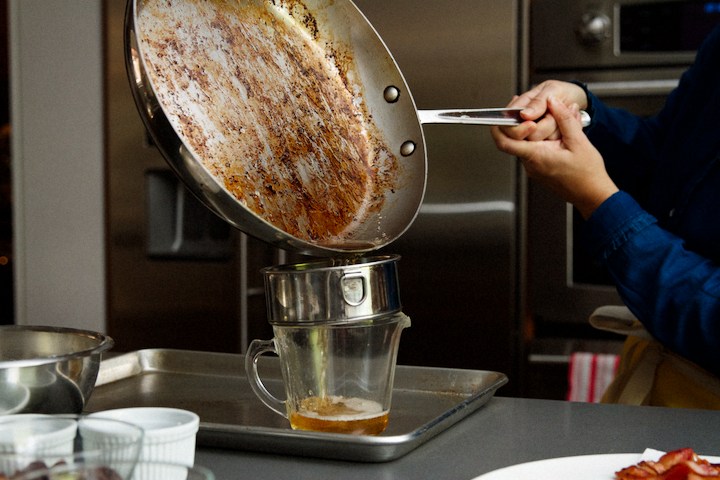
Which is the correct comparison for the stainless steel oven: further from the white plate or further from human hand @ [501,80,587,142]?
the white plate

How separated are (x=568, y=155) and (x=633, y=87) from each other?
0.81 metres

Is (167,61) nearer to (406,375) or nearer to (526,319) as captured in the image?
(406,375)

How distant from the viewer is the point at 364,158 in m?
0.78

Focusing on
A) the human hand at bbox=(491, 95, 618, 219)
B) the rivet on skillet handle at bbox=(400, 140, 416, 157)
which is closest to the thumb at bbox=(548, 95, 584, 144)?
the human hand at bbox=(491, 95, 618, 219)

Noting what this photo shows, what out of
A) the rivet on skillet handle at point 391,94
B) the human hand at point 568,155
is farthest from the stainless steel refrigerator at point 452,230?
the rivet on skillet handle at point 391,94

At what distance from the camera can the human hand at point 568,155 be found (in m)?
0.88

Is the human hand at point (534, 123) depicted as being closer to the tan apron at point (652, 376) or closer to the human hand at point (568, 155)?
the human hand at point (568, 155)

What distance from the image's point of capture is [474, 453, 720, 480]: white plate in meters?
0.52

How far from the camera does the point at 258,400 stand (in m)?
0.81

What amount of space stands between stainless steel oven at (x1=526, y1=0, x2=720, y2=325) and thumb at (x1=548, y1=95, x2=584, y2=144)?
754 millimetres

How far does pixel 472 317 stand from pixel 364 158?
0.99 m

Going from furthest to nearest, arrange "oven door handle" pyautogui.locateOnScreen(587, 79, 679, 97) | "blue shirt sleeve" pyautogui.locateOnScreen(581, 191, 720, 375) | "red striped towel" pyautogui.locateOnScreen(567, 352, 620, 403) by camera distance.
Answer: "oven door handle" pyautogui.locateOnScreen(587, 79, 679, 97)
"red striped towel" pyautogui.locateOnScreen(567, 352, 620, 403)
"blue shirt sleeve" pyautogui.locateOnScreen(581, 191, 720, 375)

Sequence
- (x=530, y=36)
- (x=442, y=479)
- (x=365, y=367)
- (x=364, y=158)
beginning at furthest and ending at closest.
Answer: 1. (x=530, y=36)
2. (x=364, y=158)
3. (x=365, y=367)
4. (x=442, y=479)

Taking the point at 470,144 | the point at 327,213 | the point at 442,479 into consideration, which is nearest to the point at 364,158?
the point at 327,213
